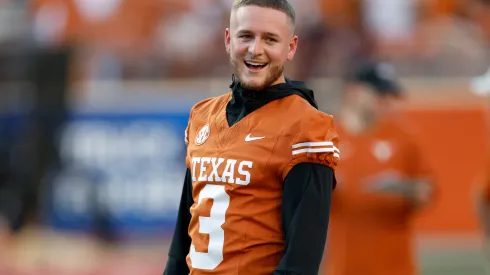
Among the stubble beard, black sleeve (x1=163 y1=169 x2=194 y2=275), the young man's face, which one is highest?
the young man's face

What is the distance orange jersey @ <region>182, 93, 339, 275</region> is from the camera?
3.18 metres

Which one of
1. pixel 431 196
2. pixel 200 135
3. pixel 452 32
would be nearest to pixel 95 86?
pixel 452 32

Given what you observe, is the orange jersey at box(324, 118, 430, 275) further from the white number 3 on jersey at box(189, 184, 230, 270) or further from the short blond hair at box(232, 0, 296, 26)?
the short blond hair at box(232, 0, 296, 26)

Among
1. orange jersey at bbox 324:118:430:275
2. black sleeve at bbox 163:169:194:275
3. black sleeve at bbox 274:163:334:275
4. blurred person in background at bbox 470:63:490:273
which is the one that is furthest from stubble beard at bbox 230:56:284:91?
orange jersey at bbox 324:118:430:275

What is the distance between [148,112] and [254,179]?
991 centimetres

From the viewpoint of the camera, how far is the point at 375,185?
6.50 metres

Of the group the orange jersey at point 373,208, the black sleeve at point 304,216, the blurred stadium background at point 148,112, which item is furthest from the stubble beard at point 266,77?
the blurred stadium background at point 148,112

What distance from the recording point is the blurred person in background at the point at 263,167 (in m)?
3.14

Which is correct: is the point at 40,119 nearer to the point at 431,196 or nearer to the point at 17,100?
the point at 17,100

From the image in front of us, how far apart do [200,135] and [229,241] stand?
432 mm

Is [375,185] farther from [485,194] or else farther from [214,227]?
[214,227]

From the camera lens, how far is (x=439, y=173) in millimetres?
12086

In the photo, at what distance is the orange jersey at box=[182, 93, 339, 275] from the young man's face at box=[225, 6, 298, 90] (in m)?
0.11

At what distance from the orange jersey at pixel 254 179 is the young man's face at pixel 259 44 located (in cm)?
11
